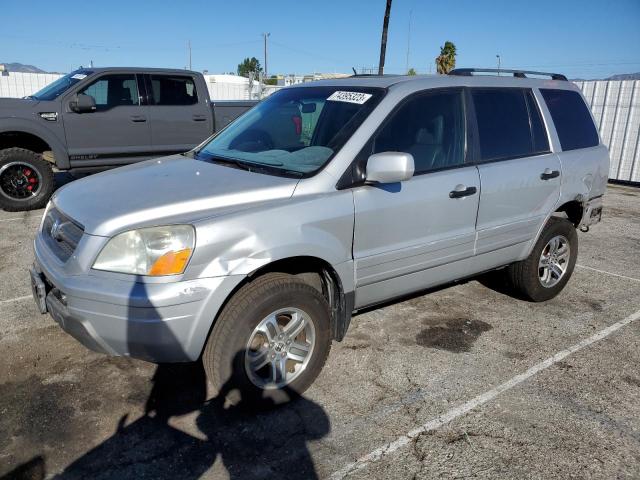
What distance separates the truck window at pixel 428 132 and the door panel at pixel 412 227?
0.40 ft

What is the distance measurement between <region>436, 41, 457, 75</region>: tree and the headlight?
31347 millimetres

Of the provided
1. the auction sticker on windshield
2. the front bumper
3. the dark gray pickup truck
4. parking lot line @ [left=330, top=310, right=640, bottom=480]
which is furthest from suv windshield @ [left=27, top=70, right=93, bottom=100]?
parking lot line @ [left=330, top=310, right=640, bottom=480]

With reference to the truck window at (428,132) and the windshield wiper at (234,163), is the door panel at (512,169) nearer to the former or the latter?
the truck window at (428,132)

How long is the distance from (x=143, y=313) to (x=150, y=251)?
11.9 inches

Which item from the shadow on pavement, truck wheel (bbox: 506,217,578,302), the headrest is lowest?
the shadow on pavement

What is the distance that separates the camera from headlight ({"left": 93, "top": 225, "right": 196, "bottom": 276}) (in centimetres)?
254

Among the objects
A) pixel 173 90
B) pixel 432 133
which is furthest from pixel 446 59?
pixel 432 133

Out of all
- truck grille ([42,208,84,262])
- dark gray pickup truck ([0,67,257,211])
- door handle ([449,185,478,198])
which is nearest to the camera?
truck grille ([42,208,84,262])

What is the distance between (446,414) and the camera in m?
3.00

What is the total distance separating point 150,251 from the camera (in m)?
2.56

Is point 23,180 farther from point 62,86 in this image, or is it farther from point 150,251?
point 150,251

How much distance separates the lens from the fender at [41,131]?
7281mm

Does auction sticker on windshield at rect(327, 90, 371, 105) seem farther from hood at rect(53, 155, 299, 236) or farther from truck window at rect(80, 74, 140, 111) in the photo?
truck window at rect(80, 74, 140, 111)

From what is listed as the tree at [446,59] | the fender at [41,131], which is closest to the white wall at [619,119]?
the fender at [41,131]
